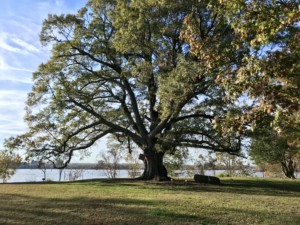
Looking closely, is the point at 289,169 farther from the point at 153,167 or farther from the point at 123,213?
the point at 123,213

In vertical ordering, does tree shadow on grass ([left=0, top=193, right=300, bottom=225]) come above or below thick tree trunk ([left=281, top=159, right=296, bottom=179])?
below

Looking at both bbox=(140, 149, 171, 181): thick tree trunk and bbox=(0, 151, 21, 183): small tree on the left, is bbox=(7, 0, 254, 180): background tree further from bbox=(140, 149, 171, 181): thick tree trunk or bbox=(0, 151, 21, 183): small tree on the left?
bbox=(0, 151, 21, 183): small tree on the left

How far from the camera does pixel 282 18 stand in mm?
6332

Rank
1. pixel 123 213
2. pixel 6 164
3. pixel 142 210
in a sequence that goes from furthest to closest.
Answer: pixel 6 164 < pixel 142 210 < pixel 123 213

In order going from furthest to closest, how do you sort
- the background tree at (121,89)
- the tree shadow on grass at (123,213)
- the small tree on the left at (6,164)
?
the small tree on the left at (6,164) → the background tree at (121,89) → the tree shadow on grass at (123,213)

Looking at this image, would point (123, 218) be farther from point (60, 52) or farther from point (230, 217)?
point (60, 52)

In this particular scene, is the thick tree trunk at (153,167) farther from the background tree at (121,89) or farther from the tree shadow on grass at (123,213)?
the tree shadow on grass at (123,213)

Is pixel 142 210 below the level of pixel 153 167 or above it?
below

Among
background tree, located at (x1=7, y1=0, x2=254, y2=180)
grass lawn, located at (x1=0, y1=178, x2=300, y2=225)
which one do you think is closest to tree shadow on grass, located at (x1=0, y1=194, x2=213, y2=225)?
grass lawn, located at (x1=0, y1=178, x2=300, y2=225)

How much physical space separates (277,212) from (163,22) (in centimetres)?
1048

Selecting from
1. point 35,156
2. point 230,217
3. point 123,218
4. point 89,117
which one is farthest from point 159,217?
point 89,117

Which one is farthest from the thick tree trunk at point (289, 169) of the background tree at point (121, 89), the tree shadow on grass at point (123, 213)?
the tree shadow on grass at point (123, 213)

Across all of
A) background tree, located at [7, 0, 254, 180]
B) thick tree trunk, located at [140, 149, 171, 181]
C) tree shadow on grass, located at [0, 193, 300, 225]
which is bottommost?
tree shadow on grass, located at [0, 193, 300, 225]

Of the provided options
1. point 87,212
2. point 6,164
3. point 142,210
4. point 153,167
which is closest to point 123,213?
point 142,210
